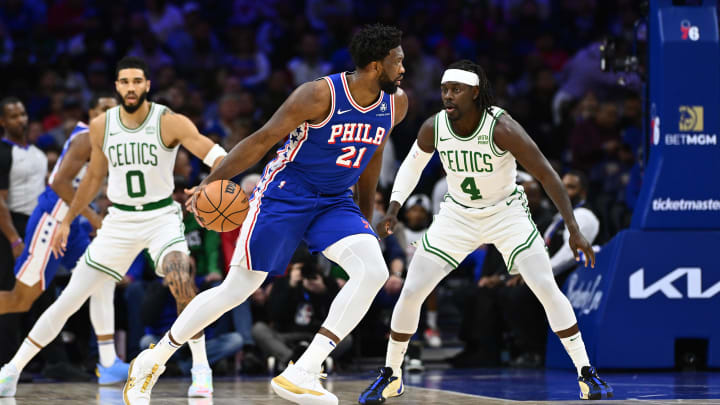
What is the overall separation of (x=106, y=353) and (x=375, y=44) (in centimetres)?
406

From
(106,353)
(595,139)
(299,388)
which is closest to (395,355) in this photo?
(299,388)

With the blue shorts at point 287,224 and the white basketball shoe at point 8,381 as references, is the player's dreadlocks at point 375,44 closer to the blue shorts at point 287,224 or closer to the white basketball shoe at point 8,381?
the blue shorts at point 287,224

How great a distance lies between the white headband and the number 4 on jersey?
62cm

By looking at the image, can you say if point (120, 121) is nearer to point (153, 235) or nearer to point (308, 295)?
point (153, 235)

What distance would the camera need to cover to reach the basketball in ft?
17.7

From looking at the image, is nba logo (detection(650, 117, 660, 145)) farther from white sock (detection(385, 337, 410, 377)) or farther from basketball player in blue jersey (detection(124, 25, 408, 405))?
basketball player in blue jersey (detection(124, 25, 408, 405))

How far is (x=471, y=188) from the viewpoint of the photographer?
6.68 m

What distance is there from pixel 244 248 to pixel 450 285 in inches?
231

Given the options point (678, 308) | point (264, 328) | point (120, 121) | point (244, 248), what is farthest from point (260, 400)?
point (678, 308)

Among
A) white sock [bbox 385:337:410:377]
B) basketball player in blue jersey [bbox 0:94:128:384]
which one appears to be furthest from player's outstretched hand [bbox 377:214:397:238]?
basketball player in blue jersey [bbox 0:94:128:384]

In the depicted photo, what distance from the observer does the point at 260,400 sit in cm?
652

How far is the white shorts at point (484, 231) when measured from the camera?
6559 millimetres

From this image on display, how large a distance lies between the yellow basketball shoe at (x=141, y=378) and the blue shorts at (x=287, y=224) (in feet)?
2.45

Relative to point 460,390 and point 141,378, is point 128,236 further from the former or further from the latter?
point 460,390
